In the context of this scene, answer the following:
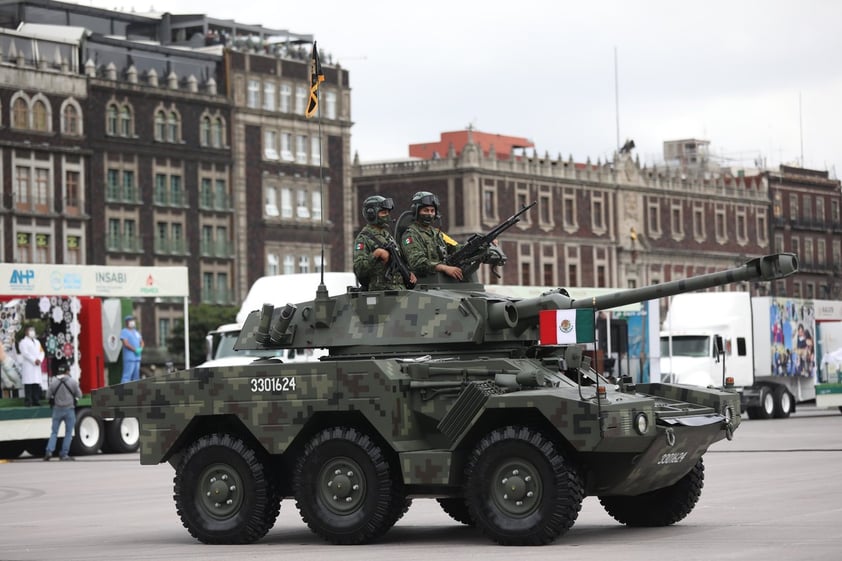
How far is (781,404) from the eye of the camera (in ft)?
163

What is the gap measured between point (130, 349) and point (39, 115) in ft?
148

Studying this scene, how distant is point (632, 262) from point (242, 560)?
10046cm

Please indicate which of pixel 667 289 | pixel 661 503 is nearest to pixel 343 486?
pixel 661 503

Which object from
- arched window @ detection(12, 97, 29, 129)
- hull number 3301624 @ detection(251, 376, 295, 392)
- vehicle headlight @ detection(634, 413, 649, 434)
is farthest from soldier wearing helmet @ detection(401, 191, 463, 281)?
arched window @ detection(12, 97, 29, 129)

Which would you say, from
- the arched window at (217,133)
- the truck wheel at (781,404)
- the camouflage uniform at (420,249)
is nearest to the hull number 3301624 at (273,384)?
the camouflage uniform at (420,249)

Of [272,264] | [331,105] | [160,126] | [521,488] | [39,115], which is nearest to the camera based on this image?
[521,488]

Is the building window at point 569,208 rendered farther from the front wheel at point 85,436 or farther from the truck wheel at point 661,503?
the truck wheel at point 661,503

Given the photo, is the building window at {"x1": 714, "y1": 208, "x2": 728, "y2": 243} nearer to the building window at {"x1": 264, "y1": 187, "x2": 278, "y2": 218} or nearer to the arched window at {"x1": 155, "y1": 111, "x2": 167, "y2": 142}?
the building window at {"x1": 264, "y1": 187, "x2": 278, "y2": 218}

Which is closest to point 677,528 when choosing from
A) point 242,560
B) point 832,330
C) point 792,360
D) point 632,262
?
point 242,560

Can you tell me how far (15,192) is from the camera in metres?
80.0

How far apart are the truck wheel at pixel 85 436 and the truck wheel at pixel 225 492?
19072mm

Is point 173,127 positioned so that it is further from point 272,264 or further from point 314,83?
point 314,83

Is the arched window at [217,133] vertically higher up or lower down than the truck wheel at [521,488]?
higher up

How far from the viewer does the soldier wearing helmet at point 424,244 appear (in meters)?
18.1
